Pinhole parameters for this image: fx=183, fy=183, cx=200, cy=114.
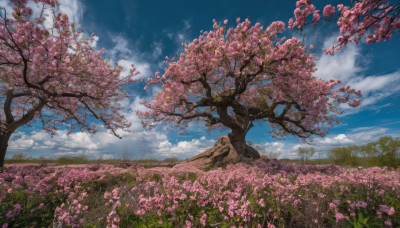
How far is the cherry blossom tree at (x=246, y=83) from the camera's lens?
1080 centimetres

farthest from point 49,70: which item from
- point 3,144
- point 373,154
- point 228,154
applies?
point 373,154

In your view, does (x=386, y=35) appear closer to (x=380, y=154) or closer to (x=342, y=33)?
(x=342, y=33)

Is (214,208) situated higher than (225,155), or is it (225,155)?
(225,155)

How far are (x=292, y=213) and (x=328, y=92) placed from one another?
1263 cm

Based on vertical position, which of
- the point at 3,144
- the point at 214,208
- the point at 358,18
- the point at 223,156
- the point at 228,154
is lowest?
the point at 214,208

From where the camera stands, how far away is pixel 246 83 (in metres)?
12.6

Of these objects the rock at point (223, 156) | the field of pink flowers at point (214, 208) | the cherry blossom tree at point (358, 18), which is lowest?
the field of pink flowers at point (214, 208)

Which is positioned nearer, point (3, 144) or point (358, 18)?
point (358, 18)

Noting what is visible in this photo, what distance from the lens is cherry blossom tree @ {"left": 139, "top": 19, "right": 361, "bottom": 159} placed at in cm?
1080

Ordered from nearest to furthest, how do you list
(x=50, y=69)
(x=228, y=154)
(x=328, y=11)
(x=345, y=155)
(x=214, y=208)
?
(x=214, y=208)
(x=328, y=11)
(x=50, y=69)
(x=228, y=154)
(x=345, y=155)

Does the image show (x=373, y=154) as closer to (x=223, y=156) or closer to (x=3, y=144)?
(x=223, y=156)

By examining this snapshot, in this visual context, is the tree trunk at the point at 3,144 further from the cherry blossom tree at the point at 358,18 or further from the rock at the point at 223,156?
the cherry blossom tree at the point at 358,18

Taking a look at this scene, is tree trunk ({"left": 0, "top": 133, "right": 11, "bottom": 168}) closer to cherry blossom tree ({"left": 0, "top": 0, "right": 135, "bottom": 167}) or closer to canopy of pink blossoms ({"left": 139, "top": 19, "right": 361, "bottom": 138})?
cherry blossom tree ({"left": 0, "top": 0, "right": 135, "bottom": 167})

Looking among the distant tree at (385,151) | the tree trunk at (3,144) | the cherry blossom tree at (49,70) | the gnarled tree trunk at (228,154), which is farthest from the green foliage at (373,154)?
the tree trunk at (3,144)
